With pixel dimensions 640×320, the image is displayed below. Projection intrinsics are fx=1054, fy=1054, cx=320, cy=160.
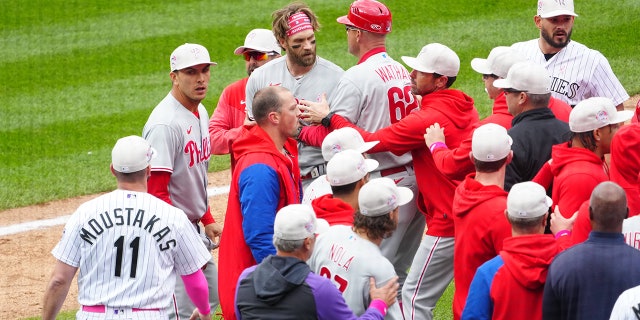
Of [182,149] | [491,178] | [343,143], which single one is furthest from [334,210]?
[182,149]

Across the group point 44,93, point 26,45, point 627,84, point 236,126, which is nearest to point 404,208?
point 236,126

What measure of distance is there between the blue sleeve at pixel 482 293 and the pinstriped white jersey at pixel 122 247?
1.45 metres

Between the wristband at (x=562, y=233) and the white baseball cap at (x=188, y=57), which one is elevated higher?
the white baseball cap at (x=188, y=57)

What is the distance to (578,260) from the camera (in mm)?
4305

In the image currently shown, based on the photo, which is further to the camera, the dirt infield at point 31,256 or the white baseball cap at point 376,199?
the dirt infield at point 31,256

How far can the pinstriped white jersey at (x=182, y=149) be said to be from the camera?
6.27 m

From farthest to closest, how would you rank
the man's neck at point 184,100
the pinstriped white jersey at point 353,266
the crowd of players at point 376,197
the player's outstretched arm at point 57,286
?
the man's neck at point 184,100 < the player's outstretched arm at point 57,286 < the pinstriped white jersey at point 353,266 < the crowd of players at point 376,197

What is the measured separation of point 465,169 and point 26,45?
30.4 feet

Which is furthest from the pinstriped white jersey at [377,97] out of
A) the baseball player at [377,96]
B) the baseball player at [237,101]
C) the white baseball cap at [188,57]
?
the baseball player at [237,101]

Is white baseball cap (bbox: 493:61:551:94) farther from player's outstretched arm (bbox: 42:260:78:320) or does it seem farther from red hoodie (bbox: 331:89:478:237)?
player's outstretched arm (bbox: 42:260:78:320)

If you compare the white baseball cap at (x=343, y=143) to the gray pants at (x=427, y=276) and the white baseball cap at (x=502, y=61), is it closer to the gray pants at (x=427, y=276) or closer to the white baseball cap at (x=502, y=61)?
the gray pants at (x=427, y=276)

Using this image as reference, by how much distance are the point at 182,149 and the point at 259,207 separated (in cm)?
130

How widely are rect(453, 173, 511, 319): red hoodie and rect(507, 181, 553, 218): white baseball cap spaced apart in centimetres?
40

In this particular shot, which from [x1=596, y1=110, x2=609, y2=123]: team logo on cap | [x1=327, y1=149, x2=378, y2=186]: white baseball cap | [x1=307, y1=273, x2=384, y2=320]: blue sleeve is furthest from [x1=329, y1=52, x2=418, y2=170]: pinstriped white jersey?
[x1=307, y1=273, x2=384, y2=320]: blue sleeve
